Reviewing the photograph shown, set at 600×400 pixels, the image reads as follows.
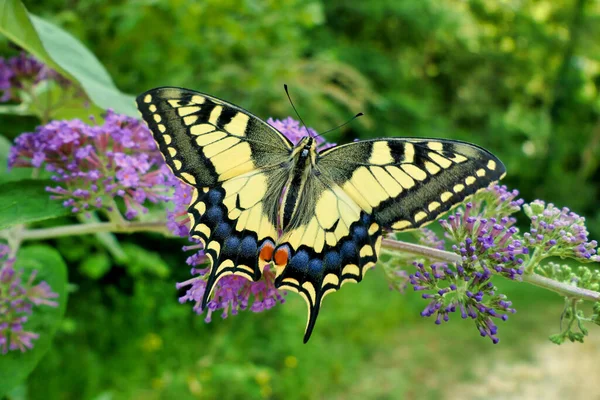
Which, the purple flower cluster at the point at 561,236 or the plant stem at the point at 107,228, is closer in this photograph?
the purple flower cluster at the point at 561,236

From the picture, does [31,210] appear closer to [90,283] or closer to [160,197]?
[160,197]

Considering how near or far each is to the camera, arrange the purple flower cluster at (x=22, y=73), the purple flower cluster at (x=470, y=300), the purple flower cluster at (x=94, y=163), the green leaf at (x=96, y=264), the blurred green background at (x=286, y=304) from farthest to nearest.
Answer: the blurred green background at (x=286, y=304), the green leaf at (x=96, y=264), the purple flower cluster at (x=22, y=73), the purple flower cluster at (x=94, y=163), the purple flower cluster at (x=470, y=300)

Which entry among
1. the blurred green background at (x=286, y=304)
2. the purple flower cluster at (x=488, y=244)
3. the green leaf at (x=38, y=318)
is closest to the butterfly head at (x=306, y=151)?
the purple flower cluster at (x=488, y=244)

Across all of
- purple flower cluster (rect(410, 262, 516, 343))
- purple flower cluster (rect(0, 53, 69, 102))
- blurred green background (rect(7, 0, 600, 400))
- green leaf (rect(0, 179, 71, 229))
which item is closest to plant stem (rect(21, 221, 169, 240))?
green leaf (rect(0, 179, 71, 229))

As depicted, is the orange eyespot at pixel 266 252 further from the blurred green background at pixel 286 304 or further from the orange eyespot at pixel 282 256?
the blurred green background at pixel 286 304

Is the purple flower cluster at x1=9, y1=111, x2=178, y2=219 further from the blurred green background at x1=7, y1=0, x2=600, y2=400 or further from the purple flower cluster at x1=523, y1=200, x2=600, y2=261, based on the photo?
the blurred green background at x1=7, y1=0, x2=600, y2=400

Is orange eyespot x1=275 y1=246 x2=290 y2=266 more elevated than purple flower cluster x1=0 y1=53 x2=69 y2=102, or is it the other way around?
→ purple flower cluster x1=0 y1=53 x2=69 y2=102
